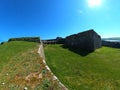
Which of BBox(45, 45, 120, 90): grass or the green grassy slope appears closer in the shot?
BBox(45, 45, 120, 90): grass

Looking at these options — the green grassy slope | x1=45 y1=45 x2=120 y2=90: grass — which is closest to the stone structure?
x1=45 y1=45 x2=120 y2=90: grass

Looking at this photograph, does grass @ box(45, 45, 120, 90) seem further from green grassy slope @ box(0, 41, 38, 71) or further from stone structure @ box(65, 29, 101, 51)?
stone structure @ box(65, 29, 101, 51)

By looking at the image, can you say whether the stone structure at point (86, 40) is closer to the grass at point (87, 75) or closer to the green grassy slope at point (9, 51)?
the grass at point (87, 75)

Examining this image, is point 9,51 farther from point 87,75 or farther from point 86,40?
point 86,40

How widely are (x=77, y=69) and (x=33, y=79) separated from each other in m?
9.30

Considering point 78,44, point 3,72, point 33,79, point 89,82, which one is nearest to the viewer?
point 33,79

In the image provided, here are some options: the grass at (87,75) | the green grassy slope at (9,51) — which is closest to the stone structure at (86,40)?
the grass at (87,75)

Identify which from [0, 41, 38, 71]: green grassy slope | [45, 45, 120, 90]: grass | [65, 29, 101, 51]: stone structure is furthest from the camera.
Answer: [65, 29, 101, 51]: stone structure

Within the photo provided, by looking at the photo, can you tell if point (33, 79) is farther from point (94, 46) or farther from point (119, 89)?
point (94, 46)

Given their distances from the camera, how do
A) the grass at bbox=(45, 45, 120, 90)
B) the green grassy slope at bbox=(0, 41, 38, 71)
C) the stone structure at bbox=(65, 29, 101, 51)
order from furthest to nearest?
1. the stone structure at bbox=(65, 29, 101, 51)
2. the green grassy slope at bbox=(0, 41, 38, 71)
3. the grass at bbox=(45, 45, 120, 90)

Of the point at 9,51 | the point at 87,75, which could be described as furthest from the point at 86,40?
the point at 9,51

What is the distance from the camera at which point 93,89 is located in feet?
44.2

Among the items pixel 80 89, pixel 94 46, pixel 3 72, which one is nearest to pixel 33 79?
pixel 3 72

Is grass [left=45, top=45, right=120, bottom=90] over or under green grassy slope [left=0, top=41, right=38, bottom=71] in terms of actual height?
under
